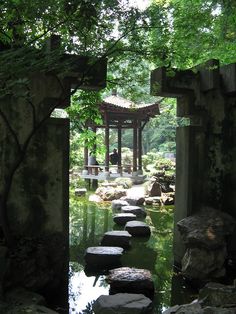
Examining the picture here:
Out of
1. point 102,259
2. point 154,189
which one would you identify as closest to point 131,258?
point 102,259

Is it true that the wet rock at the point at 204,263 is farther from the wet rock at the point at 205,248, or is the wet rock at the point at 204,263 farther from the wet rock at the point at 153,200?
the wet rock at the point at 153,200

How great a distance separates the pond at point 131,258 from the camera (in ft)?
19.4

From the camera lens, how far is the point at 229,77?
699cm

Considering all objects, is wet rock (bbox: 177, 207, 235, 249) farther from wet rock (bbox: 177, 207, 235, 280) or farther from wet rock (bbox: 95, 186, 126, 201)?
wet rock (bbox: 95, 186, 126, 201)

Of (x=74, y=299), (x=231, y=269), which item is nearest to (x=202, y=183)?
(x=231, y=269)

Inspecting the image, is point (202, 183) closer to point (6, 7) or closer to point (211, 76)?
point (211, 76)

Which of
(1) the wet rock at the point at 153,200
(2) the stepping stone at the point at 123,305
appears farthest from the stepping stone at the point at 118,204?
(2) the stepping stone at the point at 123,305

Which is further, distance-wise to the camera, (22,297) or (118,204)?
(118,204)

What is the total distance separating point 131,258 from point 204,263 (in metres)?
1.92

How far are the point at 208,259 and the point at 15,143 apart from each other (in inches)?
147

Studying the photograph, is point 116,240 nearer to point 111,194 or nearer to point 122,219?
point 122,219

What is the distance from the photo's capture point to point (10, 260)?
5.03m

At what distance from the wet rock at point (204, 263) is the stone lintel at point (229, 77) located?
293 cm

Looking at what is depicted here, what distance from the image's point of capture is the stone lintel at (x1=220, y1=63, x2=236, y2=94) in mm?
6852
